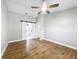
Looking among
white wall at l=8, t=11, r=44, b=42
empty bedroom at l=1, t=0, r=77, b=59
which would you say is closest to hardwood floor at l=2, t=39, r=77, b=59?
empty bedroom at l=1, t=0, r=77, b=59

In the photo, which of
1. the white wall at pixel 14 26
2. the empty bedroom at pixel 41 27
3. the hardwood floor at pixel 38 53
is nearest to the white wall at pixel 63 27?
the empty bedroom at pixel 41 27

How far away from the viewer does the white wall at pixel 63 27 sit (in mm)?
3539

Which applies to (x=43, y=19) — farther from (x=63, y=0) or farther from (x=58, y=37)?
(x=63, y=0)

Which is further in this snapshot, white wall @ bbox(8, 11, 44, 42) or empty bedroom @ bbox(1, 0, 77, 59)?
white wall @ bbox(8, 11, 44, 42)

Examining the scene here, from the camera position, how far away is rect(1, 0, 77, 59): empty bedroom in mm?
2970

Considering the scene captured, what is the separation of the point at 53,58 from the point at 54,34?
8.83 ft

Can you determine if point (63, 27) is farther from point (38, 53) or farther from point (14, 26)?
point (14, 26)

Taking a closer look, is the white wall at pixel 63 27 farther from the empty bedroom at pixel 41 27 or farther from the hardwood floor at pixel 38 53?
the hardwood floor at pixel 38 53

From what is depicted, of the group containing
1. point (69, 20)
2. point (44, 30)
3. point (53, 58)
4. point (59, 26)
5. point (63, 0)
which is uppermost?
point (63, 0)

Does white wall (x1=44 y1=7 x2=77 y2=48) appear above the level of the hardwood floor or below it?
above

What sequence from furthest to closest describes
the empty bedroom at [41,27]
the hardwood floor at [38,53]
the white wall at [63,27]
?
the white wall at [63,27]
the empty bedroom at [41,27]
the hardwood floor at [38,53]

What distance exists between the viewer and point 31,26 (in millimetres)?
6453

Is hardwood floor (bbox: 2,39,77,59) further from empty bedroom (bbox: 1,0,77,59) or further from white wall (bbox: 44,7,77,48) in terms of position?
white wall (bbox: 44,7,77,48)

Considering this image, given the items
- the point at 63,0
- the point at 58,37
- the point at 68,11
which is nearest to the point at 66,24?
the point at 68,11
